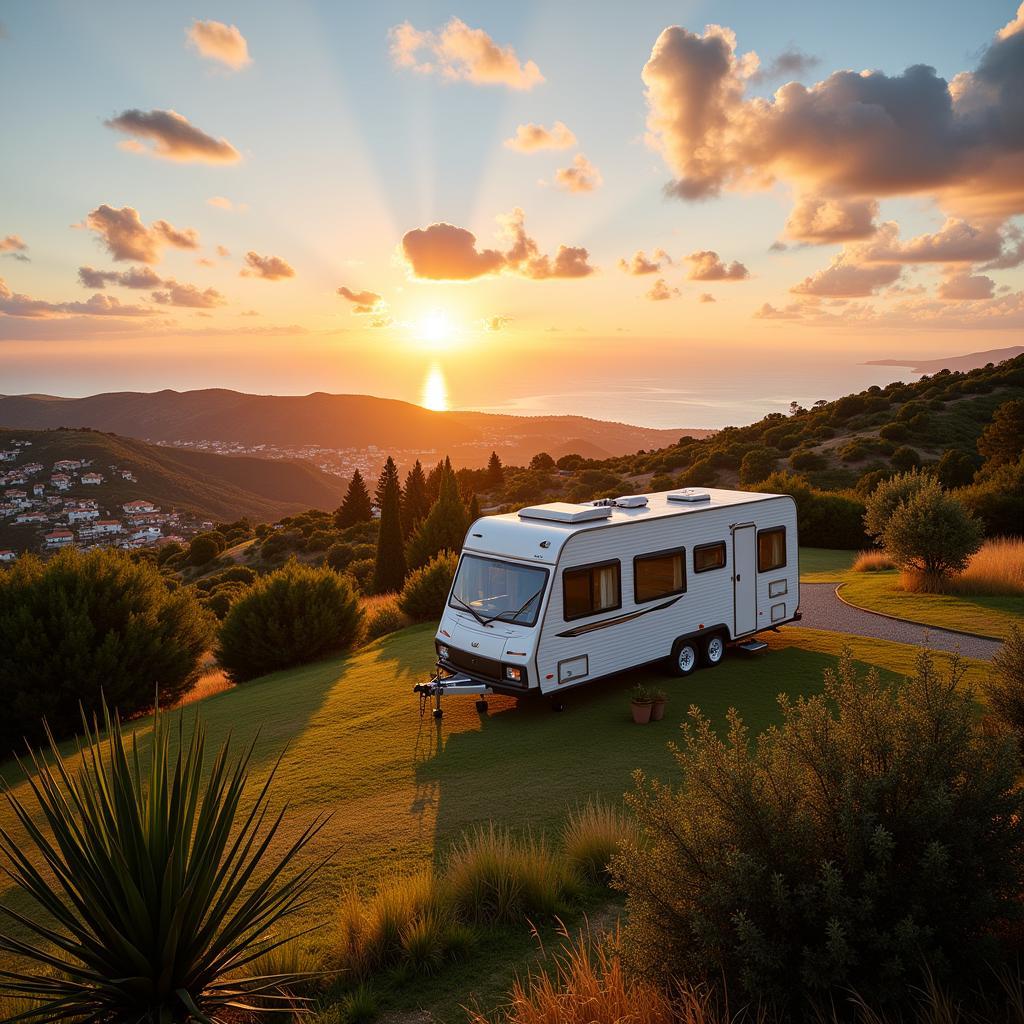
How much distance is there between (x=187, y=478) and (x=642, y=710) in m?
109

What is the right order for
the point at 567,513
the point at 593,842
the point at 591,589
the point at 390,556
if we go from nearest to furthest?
the point at 593,842 → the point at 591,589 → the point at 567,513 → the point at 390,556

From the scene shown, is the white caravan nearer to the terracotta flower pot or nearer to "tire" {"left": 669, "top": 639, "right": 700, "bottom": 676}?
"tire" {"left": 669, "top": 639, "right": 700, "bottom": 676}

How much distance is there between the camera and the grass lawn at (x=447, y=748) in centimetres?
704

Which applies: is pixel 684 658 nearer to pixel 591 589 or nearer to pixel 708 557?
pixel 708 557

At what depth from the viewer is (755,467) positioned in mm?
46094

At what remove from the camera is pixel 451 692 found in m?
10.4

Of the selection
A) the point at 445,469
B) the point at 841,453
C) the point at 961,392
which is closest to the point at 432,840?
the point at 445,469

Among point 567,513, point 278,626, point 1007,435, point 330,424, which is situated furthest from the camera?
point 330,424

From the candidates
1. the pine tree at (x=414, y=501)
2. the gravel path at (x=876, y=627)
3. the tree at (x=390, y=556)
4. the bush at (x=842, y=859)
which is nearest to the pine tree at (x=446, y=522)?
the tree at (x=390, y=556)

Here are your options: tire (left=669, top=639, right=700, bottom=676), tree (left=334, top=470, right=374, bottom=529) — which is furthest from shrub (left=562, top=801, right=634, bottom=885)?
tree (left=334, top=470, right=374, bottom=529)

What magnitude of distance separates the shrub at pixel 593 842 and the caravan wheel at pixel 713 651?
581cm

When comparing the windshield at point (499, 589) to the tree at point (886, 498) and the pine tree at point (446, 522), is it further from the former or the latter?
the pine tree at point (446, 522)

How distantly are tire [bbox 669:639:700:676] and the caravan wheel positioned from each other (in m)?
0.19

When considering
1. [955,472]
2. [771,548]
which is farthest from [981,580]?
[955,472]
